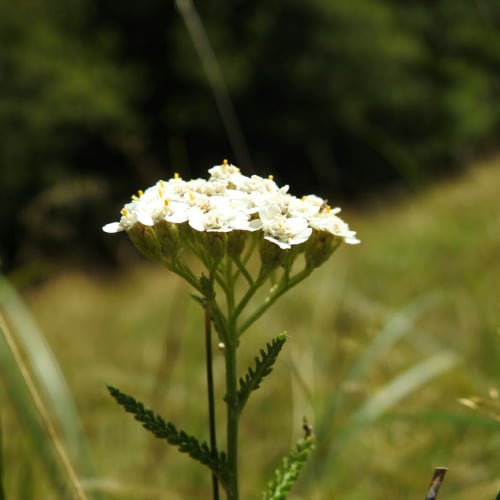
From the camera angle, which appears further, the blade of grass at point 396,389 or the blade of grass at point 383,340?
the blade of grass at point 383,340

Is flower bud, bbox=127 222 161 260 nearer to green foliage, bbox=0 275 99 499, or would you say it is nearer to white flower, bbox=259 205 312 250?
white flower, bbox=259 205 312 250

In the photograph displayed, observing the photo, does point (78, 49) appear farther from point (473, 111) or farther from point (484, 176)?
point (484, 176)

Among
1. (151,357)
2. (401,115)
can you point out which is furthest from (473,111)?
(151,357)

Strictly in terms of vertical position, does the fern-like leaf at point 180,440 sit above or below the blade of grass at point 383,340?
below

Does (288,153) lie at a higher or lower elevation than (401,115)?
lower

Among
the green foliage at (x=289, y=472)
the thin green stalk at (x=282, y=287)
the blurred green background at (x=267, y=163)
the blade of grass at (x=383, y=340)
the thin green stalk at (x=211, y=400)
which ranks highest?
the blurred green background at (x=267, y=163)

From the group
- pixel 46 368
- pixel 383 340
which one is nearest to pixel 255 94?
pixel 383 340

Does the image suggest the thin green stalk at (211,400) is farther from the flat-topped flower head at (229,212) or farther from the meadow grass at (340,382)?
the meadow grass at (340,382)

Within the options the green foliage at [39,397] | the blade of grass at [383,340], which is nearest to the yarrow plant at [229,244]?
the green foliage at [39,397]

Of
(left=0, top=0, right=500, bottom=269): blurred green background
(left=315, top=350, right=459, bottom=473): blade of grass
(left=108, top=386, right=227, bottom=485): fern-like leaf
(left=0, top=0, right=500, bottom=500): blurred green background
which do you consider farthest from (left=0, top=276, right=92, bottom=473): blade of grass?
(left=0, top=0, right=500, bottom=269): blurred green background
